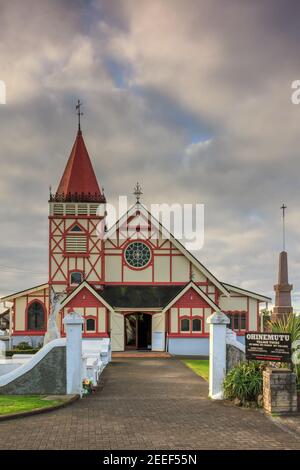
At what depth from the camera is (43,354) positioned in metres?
15.7

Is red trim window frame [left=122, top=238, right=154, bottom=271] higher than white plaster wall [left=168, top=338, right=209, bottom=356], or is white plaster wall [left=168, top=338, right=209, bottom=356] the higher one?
red trim window frame [left=122, top=238, right=154, bottom=271]

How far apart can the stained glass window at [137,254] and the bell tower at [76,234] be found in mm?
1953

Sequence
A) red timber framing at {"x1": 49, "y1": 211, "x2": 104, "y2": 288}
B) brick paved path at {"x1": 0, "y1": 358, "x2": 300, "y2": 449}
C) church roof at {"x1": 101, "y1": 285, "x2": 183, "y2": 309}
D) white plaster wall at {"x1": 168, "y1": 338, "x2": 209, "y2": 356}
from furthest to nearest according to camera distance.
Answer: red timber framing at {"x1": 49, "y1": 211, "x2": 104, "y2": 288} < church roof at {"x1": 101, "y1": 285, "x2": 183, "y2": 309} < white plaster wall at {"x1": 168, "y1": 338, "x2": 209, "y2": 356} < brick paved path at {"x1": 0, "y1": 358, "x2": 300, "y2": 449}

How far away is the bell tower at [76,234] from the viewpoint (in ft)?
124

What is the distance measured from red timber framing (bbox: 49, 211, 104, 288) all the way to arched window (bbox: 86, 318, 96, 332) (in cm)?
306

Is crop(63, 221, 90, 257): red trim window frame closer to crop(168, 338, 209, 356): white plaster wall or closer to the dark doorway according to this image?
the dark doorway

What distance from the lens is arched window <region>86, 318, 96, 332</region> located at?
35.2 meters

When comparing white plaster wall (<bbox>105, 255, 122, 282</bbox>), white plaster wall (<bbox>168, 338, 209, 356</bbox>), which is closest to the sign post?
white plaster wall (<bbox>168, 338, 209, 356</bbox>)

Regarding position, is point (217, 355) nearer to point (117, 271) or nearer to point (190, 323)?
point (190, 323)

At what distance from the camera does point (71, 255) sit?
124 feet

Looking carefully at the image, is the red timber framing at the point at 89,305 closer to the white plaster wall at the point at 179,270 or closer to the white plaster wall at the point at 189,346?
the white plaster wall at the point at 189,346

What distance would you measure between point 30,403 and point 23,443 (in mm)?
3948

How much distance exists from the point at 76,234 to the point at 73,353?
904 inches

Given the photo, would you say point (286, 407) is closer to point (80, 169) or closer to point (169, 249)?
point (169, 249)
